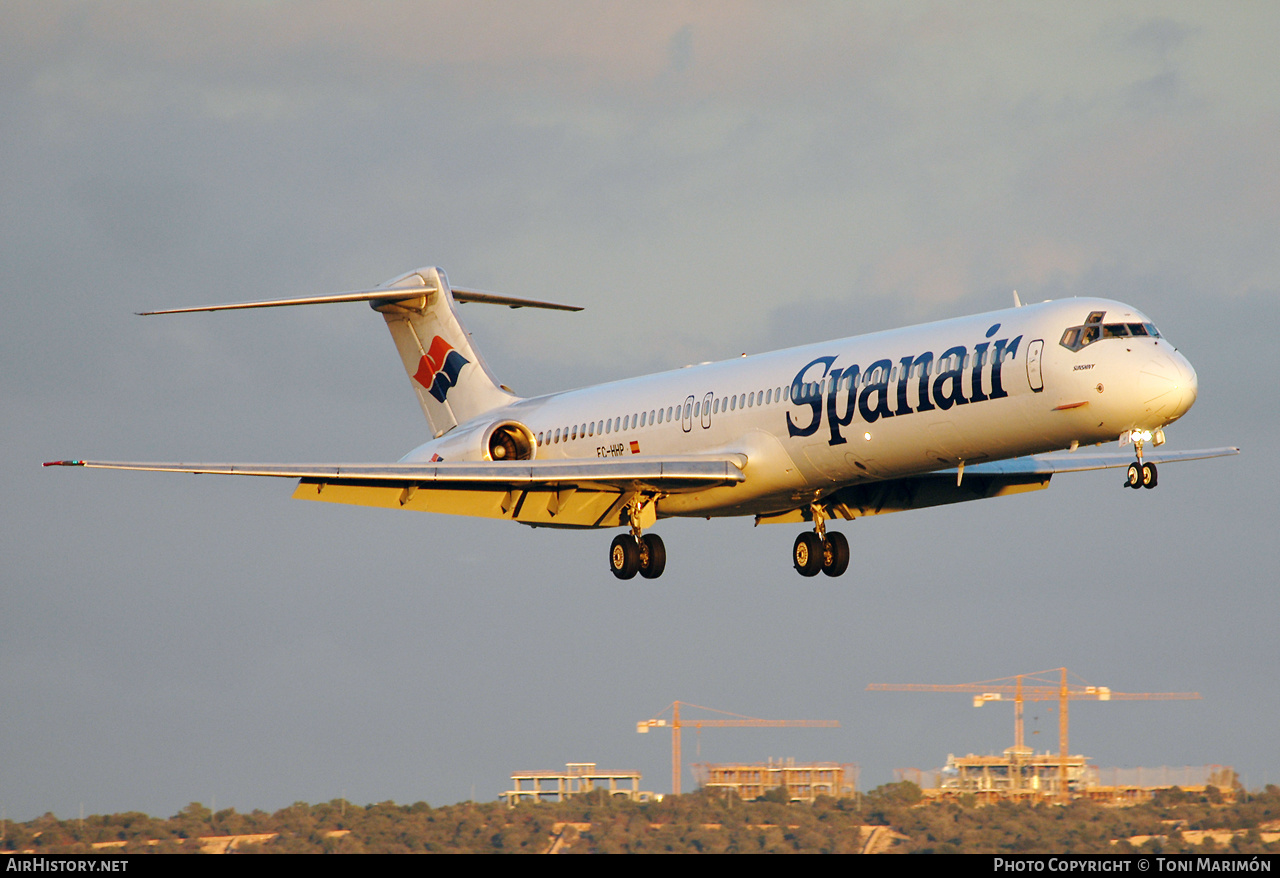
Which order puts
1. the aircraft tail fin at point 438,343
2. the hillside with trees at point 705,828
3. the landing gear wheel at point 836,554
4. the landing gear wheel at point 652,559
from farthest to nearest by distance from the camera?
the hillside with trees at point 705,828 → the aircraft tail fin at point 438,343 → the landing gear wheel at point 836,554 → the landing gear wheel at point 652,559

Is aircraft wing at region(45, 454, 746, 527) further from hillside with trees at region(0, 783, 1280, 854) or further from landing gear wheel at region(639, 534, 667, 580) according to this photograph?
hillside with trees at region(0, 783, 1280, 854)

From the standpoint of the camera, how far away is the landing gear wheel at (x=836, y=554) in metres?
33.7

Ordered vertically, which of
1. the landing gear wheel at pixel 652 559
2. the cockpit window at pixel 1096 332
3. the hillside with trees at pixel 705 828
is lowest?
the hillside with trees at pixel 705 828

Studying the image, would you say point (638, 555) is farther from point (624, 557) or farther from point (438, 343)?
point (438, 343)

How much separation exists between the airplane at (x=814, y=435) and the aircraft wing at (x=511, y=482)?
0.04 m

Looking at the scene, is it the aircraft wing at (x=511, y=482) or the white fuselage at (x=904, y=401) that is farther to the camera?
the aircraft wing at (x=511, y=482)

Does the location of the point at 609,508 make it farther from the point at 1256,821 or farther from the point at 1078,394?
the point at 1256,821

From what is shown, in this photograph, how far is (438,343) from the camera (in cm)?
4081

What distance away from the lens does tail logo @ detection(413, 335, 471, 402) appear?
40.3 metres

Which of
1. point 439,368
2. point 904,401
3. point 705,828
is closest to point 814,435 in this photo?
point 904,401

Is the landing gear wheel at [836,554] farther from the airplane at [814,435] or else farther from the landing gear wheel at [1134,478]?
the landing gear wheel at [1134,478]

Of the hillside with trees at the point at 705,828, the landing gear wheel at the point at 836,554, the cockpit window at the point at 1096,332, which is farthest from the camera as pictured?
the hillside with trees at the point at 705,828

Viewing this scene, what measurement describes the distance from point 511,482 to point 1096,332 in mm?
11102

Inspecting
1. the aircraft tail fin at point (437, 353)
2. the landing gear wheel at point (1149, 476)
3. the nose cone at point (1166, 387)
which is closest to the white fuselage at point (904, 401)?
the nose cone at point (1166, 387)
